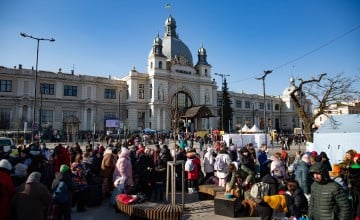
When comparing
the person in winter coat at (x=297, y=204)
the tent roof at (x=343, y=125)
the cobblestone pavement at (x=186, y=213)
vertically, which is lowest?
the cobblestone pavement at (x=186, y=213)

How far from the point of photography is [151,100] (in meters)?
50.1

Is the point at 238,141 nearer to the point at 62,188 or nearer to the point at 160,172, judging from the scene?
the point at 160,172

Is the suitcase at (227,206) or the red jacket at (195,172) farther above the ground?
the red jacket at (195,172)

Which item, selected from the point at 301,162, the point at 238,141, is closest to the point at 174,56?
the point at 238,141

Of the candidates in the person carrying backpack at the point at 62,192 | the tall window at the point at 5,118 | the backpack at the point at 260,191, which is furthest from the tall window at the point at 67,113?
the backpack at the point at 260,191

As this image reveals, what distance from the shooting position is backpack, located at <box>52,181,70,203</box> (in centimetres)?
607

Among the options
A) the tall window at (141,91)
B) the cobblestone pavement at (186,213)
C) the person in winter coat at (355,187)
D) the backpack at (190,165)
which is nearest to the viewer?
the person in winter coat at (355,187)

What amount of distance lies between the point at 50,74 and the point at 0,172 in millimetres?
45076

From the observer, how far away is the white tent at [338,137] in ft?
45.5

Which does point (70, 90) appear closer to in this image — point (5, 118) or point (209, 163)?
point (5, 118)

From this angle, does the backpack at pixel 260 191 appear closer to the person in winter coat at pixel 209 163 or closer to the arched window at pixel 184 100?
the person in winter coat at pixel 209 163

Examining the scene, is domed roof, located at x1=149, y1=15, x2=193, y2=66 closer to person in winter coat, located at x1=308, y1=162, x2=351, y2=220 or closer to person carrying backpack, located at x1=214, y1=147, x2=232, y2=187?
A: person carrying backpack, located at x1=214, y1=147, x2=232, y2=187

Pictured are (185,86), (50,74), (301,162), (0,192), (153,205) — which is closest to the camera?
(0,192)

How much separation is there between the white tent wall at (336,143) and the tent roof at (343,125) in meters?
0.69
